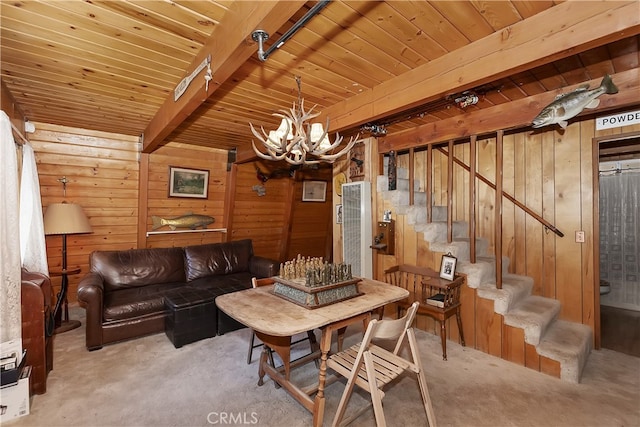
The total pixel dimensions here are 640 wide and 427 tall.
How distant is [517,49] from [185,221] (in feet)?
14.6

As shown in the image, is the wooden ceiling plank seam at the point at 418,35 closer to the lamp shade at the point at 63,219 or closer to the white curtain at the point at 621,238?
the lamp shade at the point at 63,219

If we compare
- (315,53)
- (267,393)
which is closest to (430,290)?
(267,393)

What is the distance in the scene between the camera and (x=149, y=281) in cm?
372

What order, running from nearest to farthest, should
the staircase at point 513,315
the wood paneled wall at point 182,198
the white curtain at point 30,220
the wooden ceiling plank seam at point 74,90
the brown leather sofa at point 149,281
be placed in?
the wooden ceiling plank seam at point 74,90 < the staircase at point 513,315 < the white curtain at point 30,220 < the brown leather sofa at point 149,281 < the wood paneled wall at point 182,198

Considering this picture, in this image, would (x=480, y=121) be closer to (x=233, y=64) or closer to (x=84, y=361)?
(x=233, y=64)

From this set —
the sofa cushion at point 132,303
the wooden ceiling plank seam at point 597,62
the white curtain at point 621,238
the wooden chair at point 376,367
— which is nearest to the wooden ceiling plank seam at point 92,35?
the wooden chair at point 376,367

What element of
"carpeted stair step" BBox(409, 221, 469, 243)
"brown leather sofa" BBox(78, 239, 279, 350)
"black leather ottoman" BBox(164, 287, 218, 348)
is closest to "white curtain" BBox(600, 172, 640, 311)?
"carpeted stair step" BBox(409, 221, 469, 243)

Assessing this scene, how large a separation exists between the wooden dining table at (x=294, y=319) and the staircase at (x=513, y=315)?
3.79 ft

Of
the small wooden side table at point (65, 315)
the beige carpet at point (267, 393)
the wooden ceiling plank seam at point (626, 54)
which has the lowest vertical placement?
the beige carpet at point (267, 393)

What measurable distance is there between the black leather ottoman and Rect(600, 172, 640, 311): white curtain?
560 cm

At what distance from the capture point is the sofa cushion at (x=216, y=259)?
4.08 meters

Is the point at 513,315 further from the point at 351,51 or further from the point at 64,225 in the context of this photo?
the point at 64,225

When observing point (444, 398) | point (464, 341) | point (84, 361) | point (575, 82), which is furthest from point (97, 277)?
point (575, 82)

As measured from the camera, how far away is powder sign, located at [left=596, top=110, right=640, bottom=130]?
261 centimetres
